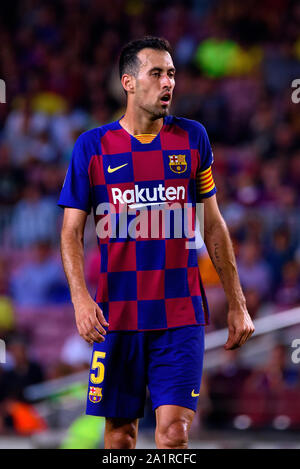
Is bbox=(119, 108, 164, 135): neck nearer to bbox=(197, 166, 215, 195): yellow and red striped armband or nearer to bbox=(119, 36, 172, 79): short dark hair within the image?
bbox=(119, 36, 172, 79): short dark hair

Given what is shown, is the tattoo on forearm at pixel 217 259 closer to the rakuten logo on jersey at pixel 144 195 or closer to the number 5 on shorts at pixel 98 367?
the rakuten logo on jersey at pixel 144 195

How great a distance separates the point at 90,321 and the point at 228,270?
31.4 inches

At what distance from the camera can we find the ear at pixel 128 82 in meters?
4.12

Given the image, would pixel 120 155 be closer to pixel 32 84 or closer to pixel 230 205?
pixel 230 205

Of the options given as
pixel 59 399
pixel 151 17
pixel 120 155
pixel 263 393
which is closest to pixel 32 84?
pixel 151 17

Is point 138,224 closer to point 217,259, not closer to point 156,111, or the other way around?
point 217,259

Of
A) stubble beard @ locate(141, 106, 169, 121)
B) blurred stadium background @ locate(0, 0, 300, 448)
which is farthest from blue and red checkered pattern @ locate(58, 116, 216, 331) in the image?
blurred stadium background @ locate(0, 0, 300, 448)

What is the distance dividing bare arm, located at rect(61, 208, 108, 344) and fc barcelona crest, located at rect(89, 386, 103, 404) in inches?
12.4

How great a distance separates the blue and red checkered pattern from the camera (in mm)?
4035

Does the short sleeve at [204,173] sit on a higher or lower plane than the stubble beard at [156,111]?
lower

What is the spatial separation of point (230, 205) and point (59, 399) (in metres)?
2.78

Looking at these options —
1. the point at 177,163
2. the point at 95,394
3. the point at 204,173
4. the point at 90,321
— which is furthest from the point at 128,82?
the point at 95,394

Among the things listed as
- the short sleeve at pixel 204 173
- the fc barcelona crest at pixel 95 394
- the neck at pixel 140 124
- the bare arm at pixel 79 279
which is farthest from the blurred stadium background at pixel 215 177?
the neck at pixel 140 124

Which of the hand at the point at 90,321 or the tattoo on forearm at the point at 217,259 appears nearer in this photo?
the hand at the point at 90,321
